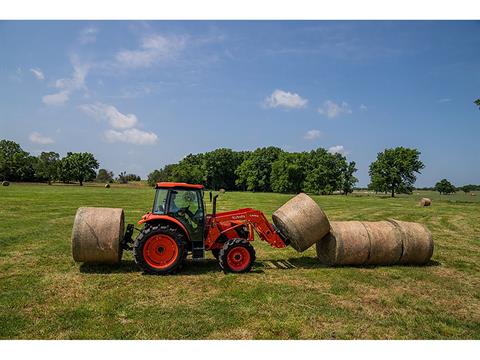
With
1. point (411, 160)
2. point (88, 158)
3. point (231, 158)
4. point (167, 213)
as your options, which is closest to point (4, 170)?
point (88, 158)

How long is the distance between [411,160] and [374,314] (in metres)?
63.4

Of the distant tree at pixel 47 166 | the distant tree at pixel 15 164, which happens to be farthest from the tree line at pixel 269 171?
the distant tree at pixel 15 164

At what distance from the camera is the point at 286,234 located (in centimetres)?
922

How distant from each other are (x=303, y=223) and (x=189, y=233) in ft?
9.09

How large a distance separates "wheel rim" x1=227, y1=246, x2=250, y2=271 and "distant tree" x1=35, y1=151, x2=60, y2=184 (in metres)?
84.9

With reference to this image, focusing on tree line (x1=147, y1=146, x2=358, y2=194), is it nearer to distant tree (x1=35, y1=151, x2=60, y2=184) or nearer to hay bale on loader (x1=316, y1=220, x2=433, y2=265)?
distant tree (x1=35, y1=151, x2=60, y2=184)

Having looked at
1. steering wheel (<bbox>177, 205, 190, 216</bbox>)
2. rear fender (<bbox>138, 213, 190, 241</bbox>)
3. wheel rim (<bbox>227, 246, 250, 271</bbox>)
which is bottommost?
wheel rim (<bbox>227, 246, 250, 271</bbox>)

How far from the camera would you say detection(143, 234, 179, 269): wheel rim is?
8266 millimetres

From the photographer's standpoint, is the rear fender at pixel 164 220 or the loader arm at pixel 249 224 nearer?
the rear fender at pixel 164 220

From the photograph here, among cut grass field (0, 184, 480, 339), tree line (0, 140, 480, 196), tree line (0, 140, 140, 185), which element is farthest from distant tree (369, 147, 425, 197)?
tree line (0, 140, 140, 185)

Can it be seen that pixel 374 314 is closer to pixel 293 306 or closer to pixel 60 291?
pixel 293 306

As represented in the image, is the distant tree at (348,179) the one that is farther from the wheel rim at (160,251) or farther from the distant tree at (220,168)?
the wheel rim at (160,251)

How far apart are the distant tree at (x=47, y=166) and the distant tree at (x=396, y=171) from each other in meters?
68.9

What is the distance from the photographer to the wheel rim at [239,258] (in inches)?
336
